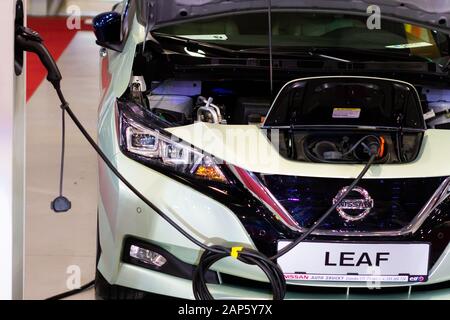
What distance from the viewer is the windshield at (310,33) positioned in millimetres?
3133

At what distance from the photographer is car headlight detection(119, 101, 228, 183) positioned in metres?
2.29

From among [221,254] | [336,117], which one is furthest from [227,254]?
[336,117]

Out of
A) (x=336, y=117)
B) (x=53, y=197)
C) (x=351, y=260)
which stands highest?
(x=336, y=117)

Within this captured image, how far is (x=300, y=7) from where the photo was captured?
296 centimetres

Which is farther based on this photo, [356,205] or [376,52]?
[376,52]

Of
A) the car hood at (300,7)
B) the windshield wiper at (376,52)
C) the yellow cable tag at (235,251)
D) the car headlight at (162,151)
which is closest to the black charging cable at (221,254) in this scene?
the yellow cable tag at (235,251)

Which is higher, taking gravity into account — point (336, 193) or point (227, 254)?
point (336, 193)

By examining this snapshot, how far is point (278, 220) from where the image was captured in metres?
2.23

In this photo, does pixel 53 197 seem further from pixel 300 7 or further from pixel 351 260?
pixel 351 260

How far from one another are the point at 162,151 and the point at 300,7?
98cm

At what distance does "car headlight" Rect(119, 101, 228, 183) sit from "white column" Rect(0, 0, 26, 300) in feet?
1.30

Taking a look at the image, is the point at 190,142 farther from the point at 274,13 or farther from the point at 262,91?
the point at 274,13

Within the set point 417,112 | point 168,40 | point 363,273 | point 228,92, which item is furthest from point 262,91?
point 363,273

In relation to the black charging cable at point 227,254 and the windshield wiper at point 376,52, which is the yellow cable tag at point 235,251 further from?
the windshield wiper at point 376,52
